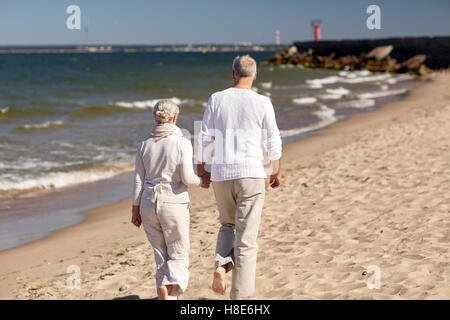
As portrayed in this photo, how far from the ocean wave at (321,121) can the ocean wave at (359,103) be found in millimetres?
1236

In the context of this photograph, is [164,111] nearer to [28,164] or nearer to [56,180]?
[56,180]

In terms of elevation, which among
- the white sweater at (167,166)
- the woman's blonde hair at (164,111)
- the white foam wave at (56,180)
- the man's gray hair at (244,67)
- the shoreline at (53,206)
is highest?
the man's gray hair at (244,67)

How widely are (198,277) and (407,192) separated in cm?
331

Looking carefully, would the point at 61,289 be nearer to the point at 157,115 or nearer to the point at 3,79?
the point at 157,115

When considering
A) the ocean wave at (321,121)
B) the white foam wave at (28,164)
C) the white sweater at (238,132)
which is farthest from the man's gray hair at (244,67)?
the ocean wave at (321,121)

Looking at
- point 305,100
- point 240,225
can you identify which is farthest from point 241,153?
point 305,100

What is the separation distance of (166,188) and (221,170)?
408 mm

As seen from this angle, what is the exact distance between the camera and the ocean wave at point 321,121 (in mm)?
15234

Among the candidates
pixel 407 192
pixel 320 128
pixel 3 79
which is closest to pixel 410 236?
pixel 407 192

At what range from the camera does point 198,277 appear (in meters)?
4.61

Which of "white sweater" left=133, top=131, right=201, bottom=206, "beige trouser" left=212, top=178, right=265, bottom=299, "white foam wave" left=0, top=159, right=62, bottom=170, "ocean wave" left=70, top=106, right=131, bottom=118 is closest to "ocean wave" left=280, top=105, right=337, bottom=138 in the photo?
"white foam wave" left=0, top=159, right=62, bottom=170

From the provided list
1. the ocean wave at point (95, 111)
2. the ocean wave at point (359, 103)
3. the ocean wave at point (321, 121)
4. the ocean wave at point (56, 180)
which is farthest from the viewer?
the ocean wave at point (359, 103)

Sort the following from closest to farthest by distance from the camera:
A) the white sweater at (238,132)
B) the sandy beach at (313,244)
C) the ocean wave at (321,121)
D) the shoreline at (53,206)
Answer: the white sweater at (238,132) < the sandy beach at (313,244) < the shoreline at (53,206) < the ocean wave at (321,121)

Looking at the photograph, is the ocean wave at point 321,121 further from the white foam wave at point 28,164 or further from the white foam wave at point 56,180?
the white foam wave at point 28,164
